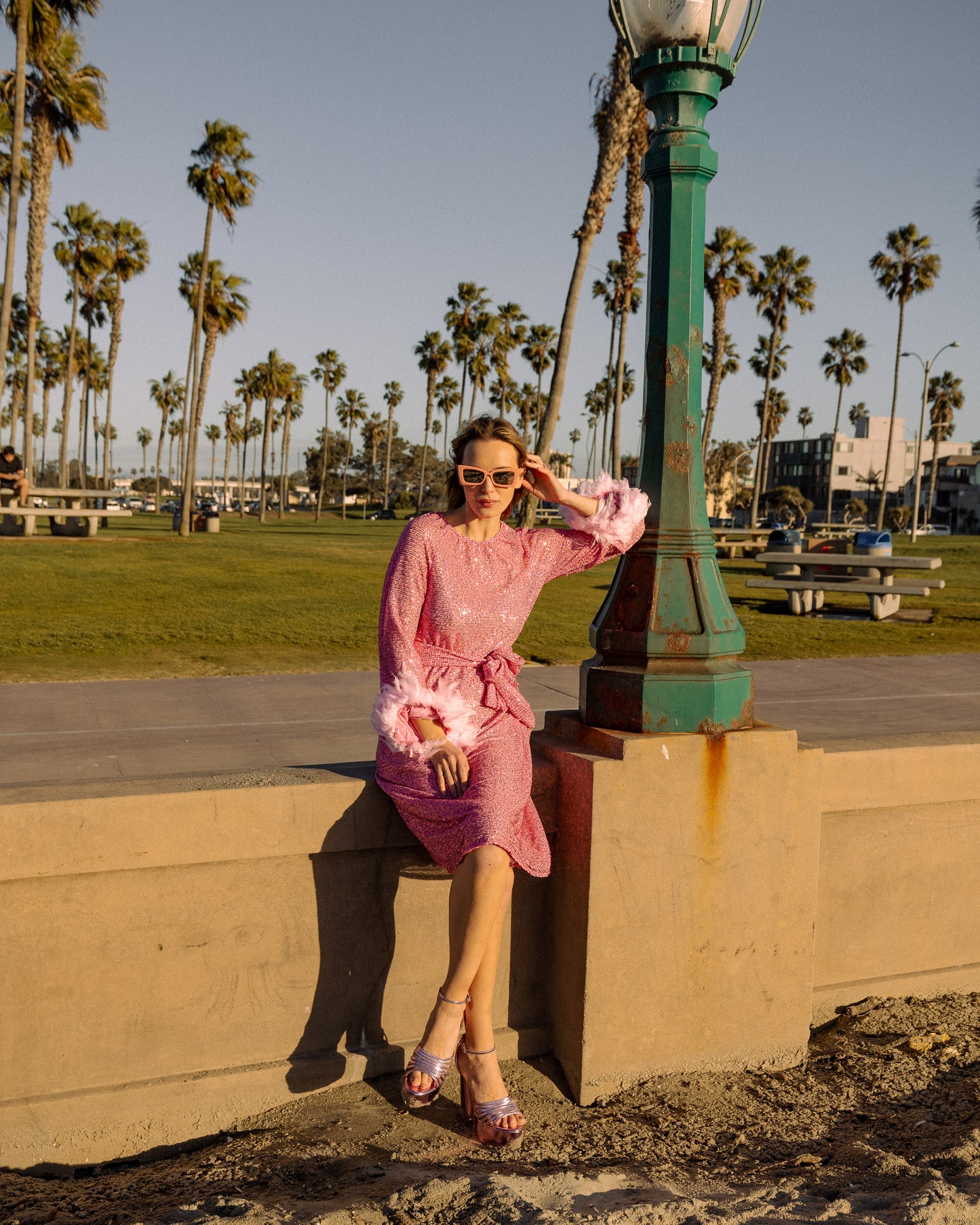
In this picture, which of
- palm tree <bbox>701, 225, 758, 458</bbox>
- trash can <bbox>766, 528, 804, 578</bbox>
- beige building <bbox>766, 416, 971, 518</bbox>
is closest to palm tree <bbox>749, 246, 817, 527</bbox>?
palm tree <bbox>701, 225, 758, 458</bbox>

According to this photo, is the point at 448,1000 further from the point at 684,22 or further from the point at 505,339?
the point at 505,339

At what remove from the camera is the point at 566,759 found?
10.4ft

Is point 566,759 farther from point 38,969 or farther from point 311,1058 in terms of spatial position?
point 38,969

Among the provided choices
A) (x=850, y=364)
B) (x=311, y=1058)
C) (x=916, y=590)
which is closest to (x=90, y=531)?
(x=916, y=590)

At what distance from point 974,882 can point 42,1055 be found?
3.26 metres

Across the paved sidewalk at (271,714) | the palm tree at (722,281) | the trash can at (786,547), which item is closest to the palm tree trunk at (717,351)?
the palm tree at (722,281)

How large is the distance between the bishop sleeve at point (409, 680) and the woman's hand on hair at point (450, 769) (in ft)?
0.08

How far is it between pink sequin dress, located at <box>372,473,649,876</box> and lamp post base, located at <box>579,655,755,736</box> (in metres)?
0.31

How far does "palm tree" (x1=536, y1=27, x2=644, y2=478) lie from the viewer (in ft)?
72.1

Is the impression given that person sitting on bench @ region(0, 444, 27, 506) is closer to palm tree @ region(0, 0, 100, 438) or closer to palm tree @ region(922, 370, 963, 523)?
palm tree @ region(0, 0, 100, 438)

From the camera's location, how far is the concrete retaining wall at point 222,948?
2.74 m

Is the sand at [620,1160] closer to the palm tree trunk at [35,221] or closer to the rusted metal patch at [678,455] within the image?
the rusted metal patch at [678,455]

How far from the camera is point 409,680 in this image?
2.95m

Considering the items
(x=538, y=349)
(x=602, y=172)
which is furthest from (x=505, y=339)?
(x=602, y=172)
